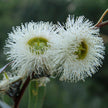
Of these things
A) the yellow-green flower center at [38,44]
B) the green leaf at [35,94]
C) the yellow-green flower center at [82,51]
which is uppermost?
the yellow-green flower center at [38,44]

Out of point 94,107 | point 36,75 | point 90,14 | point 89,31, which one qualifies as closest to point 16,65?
point 36,75

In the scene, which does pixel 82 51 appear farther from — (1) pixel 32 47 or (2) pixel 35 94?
(2) pixel 35 94

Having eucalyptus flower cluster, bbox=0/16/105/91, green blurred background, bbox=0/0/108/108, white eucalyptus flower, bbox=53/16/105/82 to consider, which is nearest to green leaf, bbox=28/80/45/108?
eucalyptus flower cluster, bbox=0/16/105/91

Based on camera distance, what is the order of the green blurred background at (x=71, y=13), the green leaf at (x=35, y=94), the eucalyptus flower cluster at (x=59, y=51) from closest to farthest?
1. the eucalyptus flower cluster at (x=59, y=51)
2. the green leaf at (x=35, y=94)
3. the green blurred background at (x=71, y=13)

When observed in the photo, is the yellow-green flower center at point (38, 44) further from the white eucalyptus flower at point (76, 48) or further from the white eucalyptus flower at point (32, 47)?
the white eucalyptus flower at point (76, 48)

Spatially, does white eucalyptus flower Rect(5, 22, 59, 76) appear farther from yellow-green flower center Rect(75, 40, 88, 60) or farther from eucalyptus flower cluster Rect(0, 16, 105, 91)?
yellow-green flower center Rect(75, 40, 88, 60)

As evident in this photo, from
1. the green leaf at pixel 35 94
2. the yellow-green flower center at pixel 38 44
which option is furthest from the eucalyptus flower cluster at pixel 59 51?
the green leaf at pixel 35 94

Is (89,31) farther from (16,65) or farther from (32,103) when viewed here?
(32,103)

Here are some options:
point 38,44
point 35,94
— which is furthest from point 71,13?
point 38,44
